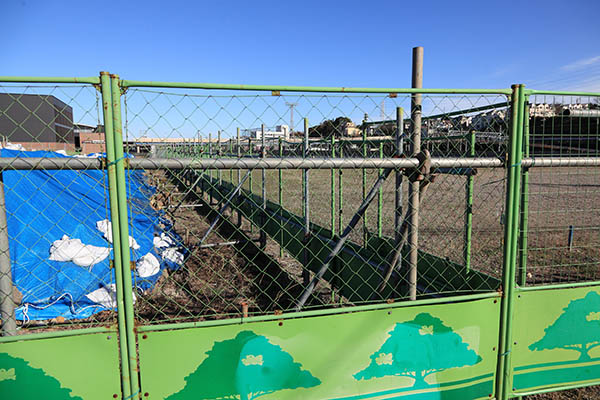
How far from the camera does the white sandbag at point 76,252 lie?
5.40m

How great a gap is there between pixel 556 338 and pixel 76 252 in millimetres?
5704

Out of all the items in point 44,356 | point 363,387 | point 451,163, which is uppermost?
point 451,163

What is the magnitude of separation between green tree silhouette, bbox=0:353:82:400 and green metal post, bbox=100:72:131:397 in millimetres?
316

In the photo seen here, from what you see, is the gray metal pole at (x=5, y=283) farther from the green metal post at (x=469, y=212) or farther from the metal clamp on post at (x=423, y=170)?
the green metal post at (x=469, y=212)

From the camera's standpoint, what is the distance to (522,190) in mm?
2590

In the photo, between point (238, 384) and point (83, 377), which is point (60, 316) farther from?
point (238, 384)

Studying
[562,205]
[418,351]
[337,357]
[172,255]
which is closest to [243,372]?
[337,357]

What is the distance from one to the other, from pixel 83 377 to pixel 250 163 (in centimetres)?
140

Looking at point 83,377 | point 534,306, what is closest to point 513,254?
point 534,306

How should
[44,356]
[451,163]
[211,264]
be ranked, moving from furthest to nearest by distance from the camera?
[211,264]
[451,163]
[44,356]

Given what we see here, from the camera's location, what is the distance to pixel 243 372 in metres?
2.18

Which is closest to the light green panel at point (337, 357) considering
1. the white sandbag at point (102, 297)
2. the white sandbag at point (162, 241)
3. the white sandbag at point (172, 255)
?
the white sandbag at point (102, 297)

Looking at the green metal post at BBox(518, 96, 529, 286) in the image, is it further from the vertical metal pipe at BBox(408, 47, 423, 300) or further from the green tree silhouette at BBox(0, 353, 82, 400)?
the green tree silhouette at BBox(0, 353, 82, 400)

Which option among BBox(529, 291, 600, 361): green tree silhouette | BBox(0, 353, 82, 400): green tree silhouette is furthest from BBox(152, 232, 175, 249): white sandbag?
BBox(529, 291, 600, 361): green tree silhouette
